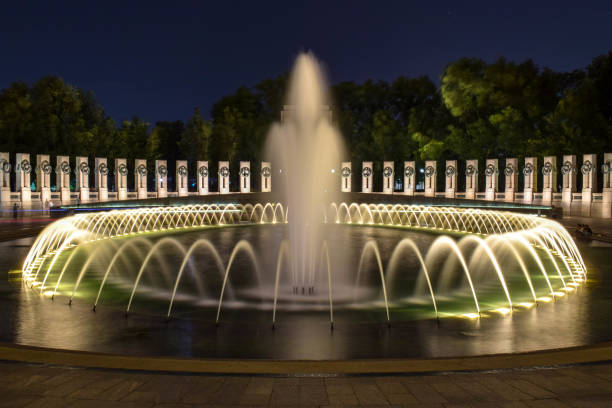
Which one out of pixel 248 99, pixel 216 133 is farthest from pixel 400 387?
pixel 248 99

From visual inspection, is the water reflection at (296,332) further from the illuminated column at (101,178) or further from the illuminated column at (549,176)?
the illuminated column at (101,178)

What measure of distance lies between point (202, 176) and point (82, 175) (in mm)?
10699

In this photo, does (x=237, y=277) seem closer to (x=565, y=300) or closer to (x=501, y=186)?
(x=565, y=300)

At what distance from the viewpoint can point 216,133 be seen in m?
67.8

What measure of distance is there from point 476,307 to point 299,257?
4.84m

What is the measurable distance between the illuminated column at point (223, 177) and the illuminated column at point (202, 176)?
5.01 feet

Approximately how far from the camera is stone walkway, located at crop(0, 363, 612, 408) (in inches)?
225

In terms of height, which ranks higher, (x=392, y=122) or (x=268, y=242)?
(x=392, y=122)

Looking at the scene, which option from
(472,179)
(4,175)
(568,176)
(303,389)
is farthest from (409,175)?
(303,389)

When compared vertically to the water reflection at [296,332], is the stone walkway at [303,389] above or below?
above

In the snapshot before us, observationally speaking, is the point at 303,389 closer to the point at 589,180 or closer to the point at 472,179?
the point at 589,180

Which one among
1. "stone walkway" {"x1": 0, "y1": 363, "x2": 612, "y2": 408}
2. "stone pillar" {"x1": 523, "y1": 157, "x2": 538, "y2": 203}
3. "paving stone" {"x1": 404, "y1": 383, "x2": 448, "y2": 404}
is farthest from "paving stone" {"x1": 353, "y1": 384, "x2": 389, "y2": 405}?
"stone pillar" {"x1": 523, "y1": 157, "x2": 538, "y2": 203}

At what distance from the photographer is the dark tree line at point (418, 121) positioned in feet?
162

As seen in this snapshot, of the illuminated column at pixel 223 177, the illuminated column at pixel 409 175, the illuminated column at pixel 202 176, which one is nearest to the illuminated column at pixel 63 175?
the illuminated column at pixel 202 176
